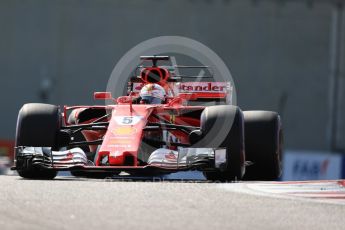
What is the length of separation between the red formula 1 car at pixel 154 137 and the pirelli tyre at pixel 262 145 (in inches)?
0.5

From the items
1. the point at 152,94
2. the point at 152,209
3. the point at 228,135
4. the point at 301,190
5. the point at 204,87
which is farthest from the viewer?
the point at 204,87

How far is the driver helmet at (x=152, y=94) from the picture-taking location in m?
14.0

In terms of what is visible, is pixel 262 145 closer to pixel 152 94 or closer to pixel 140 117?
pixel 152 94

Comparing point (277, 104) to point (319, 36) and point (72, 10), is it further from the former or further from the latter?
point (72, 10)

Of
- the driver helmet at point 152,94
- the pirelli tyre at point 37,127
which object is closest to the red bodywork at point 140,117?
the driver helmet at point 152,94

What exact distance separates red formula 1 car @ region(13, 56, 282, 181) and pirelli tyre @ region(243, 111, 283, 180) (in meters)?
0.01

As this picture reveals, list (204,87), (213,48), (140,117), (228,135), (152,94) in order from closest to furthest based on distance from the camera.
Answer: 1. (228,135)
2. (140,117)
3. (152,94)
4. (204,87)
5. (213,48)

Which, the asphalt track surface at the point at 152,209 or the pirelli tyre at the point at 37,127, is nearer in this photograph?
the asphalt track surface at the point at 152,209

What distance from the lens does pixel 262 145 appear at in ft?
45.1

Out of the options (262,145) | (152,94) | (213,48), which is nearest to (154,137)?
(152,94)

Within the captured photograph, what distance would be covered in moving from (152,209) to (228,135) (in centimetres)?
415

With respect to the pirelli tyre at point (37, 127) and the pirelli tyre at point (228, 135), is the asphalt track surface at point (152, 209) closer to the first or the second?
the pirelli tyre at point (228, 135)

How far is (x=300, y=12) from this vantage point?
5278cm

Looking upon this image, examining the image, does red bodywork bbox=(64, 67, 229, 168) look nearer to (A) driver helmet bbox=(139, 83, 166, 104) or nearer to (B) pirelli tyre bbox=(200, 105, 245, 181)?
(A) driver helmet bbox=(139, 83, 166, 104)
